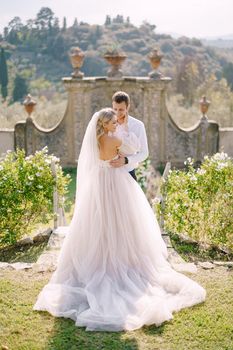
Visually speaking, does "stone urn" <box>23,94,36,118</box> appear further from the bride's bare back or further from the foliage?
the bride's bare back

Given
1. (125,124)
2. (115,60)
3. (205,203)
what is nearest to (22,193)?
(125,124)

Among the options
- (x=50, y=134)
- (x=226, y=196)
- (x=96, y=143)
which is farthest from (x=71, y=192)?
(x=96, y=143)

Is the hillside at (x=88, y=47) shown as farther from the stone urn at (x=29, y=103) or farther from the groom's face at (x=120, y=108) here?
the groom's face at (x=120, y=108)

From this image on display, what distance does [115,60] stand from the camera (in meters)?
14.2

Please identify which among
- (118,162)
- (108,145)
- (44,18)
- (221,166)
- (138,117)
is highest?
(44,18)

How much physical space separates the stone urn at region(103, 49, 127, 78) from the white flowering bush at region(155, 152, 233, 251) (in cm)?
793

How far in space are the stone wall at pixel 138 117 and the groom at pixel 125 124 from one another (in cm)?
900

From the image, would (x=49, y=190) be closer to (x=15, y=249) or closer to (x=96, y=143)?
(x=15, y=249)

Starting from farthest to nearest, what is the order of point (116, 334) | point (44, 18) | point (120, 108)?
point (44, 18)
point (120, 108)
point (116, 334)

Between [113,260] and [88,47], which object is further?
[88,47]

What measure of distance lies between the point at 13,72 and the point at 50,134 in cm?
2491

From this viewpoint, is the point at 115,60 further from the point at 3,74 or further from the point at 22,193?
the point at 3,74

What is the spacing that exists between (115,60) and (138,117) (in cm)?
181

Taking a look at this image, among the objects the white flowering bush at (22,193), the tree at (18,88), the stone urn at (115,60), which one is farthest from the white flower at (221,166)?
the tree at (18,88)
